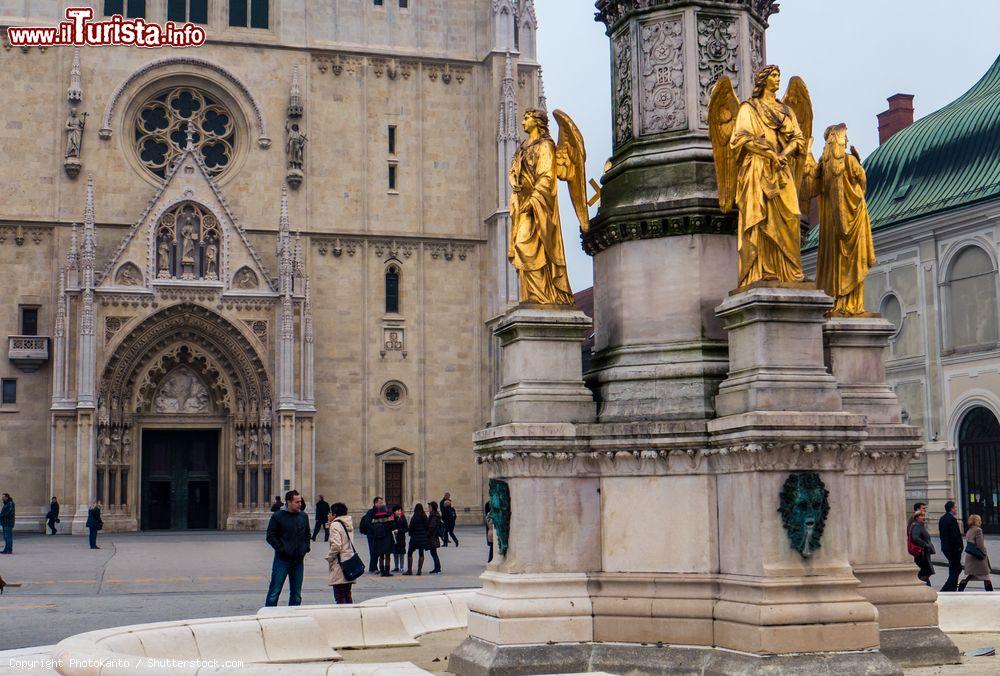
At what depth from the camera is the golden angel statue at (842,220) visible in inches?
408

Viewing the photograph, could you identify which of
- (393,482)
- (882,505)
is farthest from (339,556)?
(393,482)

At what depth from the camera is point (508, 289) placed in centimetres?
4403

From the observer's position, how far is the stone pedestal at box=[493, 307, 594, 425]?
31.6 feet

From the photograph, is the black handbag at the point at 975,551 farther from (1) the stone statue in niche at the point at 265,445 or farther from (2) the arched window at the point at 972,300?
(1) the stone statue in niche at the point at 265,445

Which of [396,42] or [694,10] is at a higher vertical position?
[396,42]

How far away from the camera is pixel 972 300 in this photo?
3525 cm

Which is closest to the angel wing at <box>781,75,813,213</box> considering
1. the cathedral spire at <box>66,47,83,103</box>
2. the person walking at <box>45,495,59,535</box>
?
the person walking at <box>45,495,59,535</box>

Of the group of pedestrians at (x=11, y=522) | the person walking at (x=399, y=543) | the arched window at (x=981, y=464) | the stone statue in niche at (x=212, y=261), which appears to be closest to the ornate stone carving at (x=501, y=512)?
the person walking at (x=399, y=543)

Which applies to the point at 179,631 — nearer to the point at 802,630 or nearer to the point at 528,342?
the point at 528,342

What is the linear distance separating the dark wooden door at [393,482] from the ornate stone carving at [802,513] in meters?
36.4

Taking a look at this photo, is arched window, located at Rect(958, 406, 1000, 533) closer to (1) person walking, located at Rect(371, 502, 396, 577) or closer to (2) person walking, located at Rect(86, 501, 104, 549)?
(1) person walking, located at Rect(371, 502, 396, 577)

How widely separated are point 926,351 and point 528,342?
2945 cm

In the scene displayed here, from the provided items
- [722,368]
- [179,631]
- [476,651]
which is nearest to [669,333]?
[722,368]

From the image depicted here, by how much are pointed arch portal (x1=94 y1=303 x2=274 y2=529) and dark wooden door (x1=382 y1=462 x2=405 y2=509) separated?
14.0 feet
